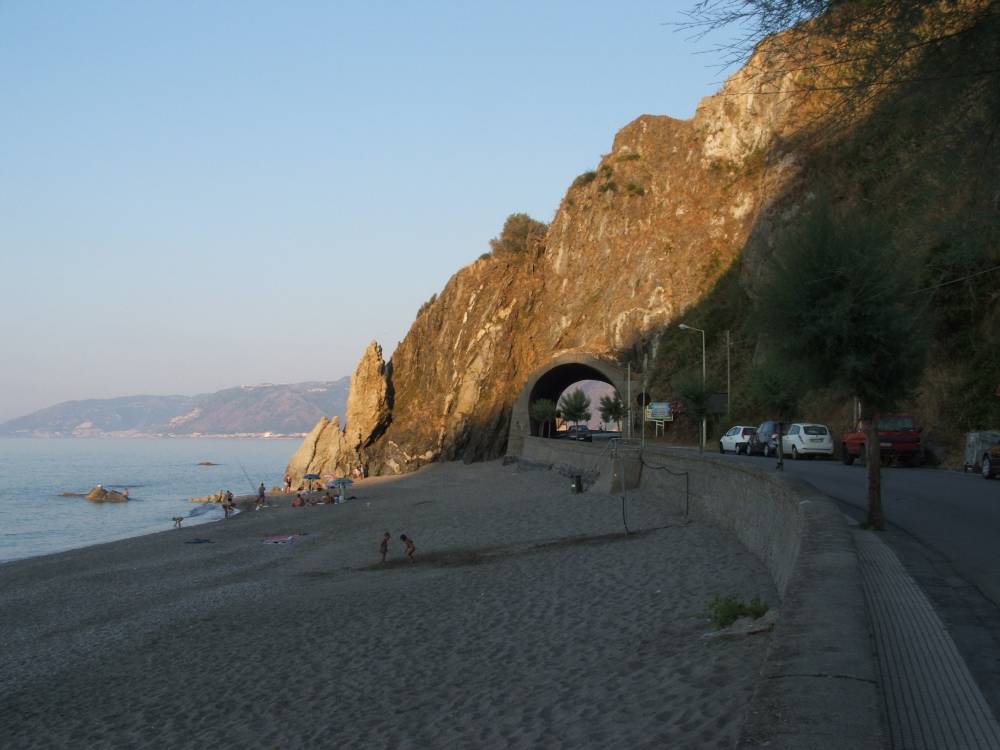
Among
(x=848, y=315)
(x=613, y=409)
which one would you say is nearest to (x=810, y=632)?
(x=848, y=315)

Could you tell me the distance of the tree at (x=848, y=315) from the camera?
15865mm

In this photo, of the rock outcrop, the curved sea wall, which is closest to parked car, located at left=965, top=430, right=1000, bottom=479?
the curved sea wall

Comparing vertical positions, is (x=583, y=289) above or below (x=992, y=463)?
above

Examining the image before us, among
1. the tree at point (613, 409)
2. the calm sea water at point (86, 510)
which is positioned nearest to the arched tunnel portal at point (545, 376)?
the tree at point (613, 409)

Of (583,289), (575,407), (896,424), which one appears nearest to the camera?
(896,424)

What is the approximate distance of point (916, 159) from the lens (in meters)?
10.7

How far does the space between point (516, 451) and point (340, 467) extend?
22432 mm

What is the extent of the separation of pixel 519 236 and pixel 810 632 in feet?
273

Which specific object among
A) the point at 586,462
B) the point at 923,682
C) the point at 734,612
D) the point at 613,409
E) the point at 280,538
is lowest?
the point at 280,538

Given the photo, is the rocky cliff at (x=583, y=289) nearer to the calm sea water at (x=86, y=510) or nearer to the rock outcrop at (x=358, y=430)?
the rock outcrop at (x=358, y=430)

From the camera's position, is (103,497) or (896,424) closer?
(896,424)

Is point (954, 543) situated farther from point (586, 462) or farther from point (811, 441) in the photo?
point (586, 462)

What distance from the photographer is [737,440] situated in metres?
44.8

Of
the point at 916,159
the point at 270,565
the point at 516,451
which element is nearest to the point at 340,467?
the point at 516,451
